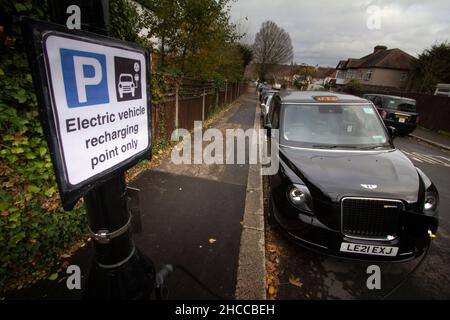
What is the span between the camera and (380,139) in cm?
366

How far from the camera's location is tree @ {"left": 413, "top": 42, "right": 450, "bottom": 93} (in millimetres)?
25672

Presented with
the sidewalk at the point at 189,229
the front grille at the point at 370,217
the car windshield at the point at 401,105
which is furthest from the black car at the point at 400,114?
the front grille at the point at 370,217

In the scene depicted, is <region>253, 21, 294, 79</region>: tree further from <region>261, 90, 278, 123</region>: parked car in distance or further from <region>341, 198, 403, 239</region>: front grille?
<region>341, 198, 403, 239</region>: front grille

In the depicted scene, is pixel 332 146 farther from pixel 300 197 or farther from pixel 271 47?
pixel 271 47

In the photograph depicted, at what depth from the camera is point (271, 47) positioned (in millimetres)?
48531

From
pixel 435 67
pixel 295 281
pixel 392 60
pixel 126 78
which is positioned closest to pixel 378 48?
pixel 392 60

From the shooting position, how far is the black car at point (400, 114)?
36.3ft

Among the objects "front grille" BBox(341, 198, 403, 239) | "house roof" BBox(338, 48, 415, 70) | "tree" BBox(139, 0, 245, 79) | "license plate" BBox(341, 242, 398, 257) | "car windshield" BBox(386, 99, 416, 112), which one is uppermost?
"house roof" BBox(338, 48, 415, 70)

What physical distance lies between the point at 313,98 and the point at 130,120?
12.5 feet

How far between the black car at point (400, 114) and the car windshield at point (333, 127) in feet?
29.8

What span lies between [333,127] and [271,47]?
168ft

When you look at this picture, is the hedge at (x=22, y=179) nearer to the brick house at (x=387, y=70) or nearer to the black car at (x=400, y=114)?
the black car at (x=400, y=114)

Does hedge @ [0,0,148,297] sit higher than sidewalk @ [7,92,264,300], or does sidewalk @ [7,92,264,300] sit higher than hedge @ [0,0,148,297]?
hedge @ [0,0,148,297]

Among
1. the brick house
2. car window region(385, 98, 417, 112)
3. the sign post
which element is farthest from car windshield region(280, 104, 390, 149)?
the brick house
